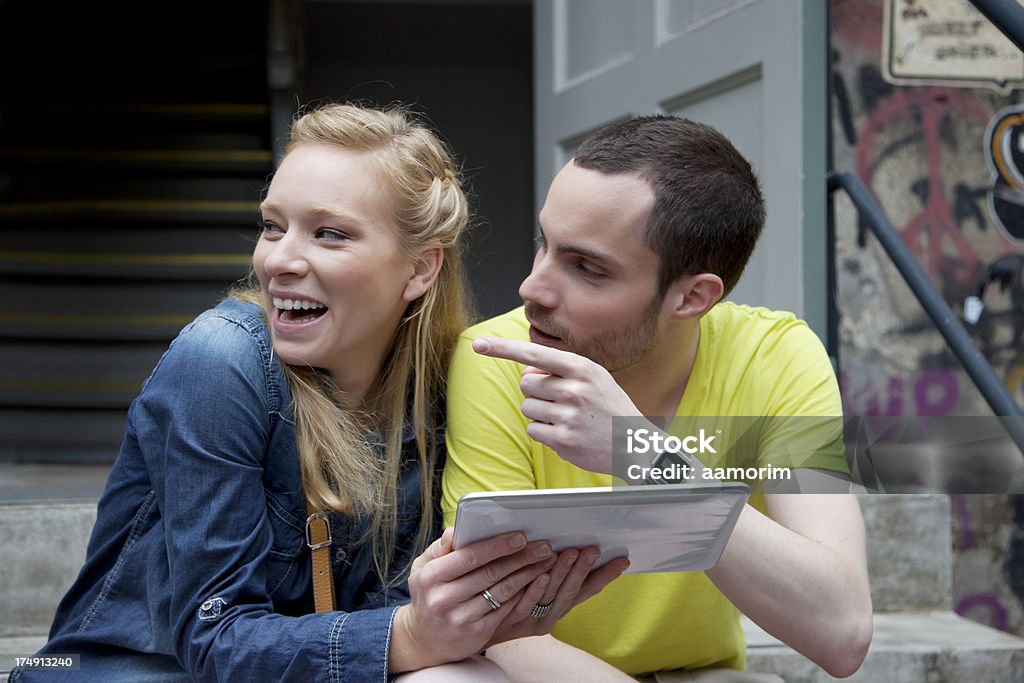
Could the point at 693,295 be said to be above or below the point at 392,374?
above

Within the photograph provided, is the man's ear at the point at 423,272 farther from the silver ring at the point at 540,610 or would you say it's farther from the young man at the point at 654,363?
the silver ring at the point at 540,610

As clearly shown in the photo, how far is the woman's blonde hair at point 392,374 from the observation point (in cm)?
154

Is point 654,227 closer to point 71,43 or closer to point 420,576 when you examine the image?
point 420,576

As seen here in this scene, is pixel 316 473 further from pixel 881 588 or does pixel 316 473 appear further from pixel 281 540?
pixel 881 588

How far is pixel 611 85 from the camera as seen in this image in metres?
3.04

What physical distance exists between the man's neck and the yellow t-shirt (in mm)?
21

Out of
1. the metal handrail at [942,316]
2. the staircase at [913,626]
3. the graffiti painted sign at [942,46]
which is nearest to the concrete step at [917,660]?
the staircase at [913,626]

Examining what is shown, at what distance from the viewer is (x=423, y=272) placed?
66.8 inches

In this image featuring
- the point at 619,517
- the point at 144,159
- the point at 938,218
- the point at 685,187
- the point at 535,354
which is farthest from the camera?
the point at 144,159

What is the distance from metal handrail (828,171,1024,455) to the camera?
6.49 feet

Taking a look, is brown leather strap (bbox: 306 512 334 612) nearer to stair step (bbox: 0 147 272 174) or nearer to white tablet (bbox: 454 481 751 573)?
white tablet (bbox: 454 481 751 573)

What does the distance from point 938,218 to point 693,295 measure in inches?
59.3

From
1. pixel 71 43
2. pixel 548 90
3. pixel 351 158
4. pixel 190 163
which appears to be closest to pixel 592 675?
pixel 351 158

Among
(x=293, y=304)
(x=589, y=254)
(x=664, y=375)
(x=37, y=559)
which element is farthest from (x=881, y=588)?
(x=37, y=559)
